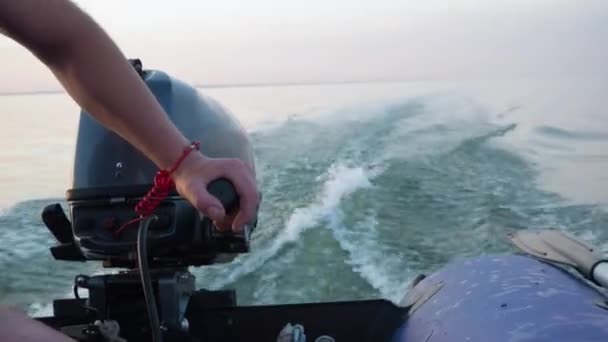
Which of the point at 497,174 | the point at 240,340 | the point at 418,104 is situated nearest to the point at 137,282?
the point at 240,340

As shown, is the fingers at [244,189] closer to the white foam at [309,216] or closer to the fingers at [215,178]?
the fingers at [215,178]

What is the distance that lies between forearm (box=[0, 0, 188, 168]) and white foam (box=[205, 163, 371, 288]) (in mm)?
2126

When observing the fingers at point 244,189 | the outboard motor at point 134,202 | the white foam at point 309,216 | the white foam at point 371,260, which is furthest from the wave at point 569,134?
the fingers at point 244,189

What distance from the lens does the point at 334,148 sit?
203 inches

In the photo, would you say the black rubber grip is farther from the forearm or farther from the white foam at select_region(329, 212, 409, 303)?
the white foam at select_region(329, 212, 409, 303)

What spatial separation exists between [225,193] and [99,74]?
0.16 meters

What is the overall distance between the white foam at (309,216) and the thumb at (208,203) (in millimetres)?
2135

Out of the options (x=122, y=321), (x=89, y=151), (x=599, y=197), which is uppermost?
(x=89, y=151)

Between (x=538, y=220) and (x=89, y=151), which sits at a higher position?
(x=89, y=151)

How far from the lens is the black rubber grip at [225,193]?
2.52 feet

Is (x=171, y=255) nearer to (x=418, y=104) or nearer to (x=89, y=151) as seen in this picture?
(x=89, y=151)

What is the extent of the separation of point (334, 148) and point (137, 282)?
3.59 m

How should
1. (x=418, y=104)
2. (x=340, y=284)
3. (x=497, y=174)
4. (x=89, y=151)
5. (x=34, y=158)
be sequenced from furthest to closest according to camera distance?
(x=418, y=104)
(x=34, y=158)
(x=497, y=174)
(x=340, y=284)
(x=89, y=151)

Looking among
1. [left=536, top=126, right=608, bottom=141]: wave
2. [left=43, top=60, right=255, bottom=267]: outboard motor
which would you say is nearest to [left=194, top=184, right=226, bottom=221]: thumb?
[left=43, top=60, right=255, bottom=267]: outboard motor
